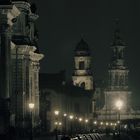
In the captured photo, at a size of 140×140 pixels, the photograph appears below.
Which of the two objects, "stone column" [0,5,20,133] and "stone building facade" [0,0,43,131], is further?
"stone building facade" [0,0,43,131]

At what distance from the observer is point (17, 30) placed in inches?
5266

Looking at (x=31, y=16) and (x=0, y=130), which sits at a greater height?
(x=31, y=16)

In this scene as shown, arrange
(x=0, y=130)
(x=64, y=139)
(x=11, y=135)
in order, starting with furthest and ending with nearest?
(x=0, y=130) < (x=11, y=135) < (x=64, y=139)

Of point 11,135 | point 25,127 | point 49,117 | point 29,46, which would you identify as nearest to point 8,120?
point 11,135

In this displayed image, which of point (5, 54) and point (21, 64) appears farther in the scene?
point (21, 64)

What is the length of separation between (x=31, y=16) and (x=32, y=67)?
24.6ft

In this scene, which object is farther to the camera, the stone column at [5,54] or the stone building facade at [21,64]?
the stone building facade at [21,64]

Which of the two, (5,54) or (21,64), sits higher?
(21,64)

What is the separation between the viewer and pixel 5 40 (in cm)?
10669

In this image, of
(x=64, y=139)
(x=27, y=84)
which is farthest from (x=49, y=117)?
(x=64, y=139)

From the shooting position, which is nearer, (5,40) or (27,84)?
(5,40)

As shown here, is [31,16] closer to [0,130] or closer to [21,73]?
[21,73]

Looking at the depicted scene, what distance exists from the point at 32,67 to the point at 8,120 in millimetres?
45104

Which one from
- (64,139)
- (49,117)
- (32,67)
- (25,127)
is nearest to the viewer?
(64,139)
